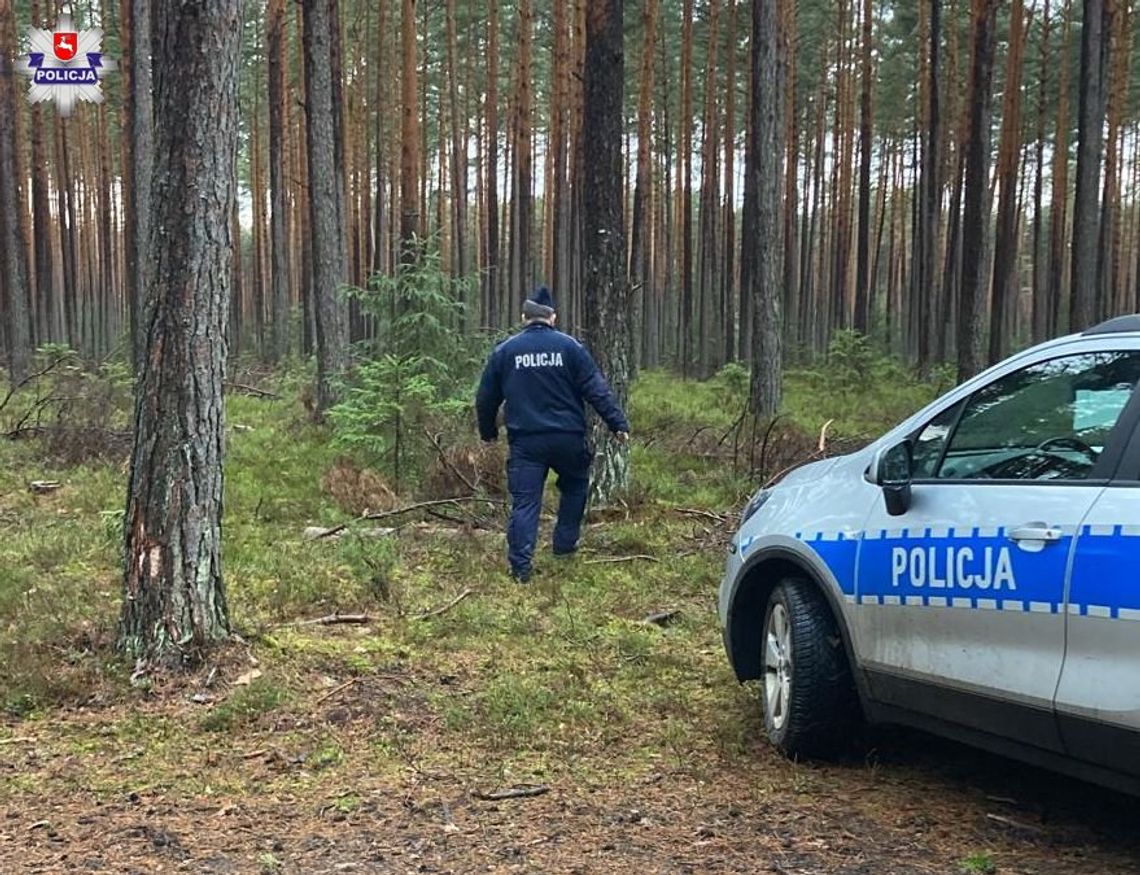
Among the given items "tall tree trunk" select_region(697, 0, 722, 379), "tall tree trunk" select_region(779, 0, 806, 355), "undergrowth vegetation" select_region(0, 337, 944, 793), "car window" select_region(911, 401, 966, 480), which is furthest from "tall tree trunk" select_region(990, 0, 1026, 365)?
"car window" select_region(911, 401, 966, 480)

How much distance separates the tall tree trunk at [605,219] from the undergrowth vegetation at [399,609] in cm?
53

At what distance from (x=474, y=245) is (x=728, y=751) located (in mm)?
44905

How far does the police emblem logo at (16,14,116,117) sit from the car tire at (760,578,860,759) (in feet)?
73.0

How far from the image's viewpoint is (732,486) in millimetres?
10758

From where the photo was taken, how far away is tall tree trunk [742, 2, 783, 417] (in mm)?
15402

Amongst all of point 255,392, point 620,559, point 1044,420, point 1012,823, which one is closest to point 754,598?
point 1012,823

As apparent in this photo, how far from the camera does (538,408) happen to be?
24.8 feet

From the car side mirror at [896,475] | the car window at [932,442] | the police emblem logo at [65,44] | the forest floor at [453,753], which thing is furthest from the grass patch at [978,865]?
the police emblem logo at [65,44]

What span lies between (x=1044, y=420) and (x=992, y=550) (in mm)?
607

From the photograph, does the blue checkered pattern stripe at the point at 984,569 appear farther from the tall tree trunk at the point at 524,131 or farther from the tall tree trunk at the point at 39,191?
the tall tree trunk at the point at 39,191

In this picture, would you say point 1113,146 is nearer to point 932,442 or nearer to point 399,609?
point 399,609

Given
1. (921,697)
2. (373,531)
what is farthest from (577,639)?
(373,531)

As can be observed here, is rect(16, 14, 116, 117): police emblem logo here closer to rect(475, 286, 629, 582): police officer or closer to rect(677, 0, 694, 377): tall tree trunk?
rect(677, 0, 694, 377): tall tree trunk

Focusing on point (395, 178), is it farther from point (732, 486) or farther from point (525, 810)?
point (525, 810)
